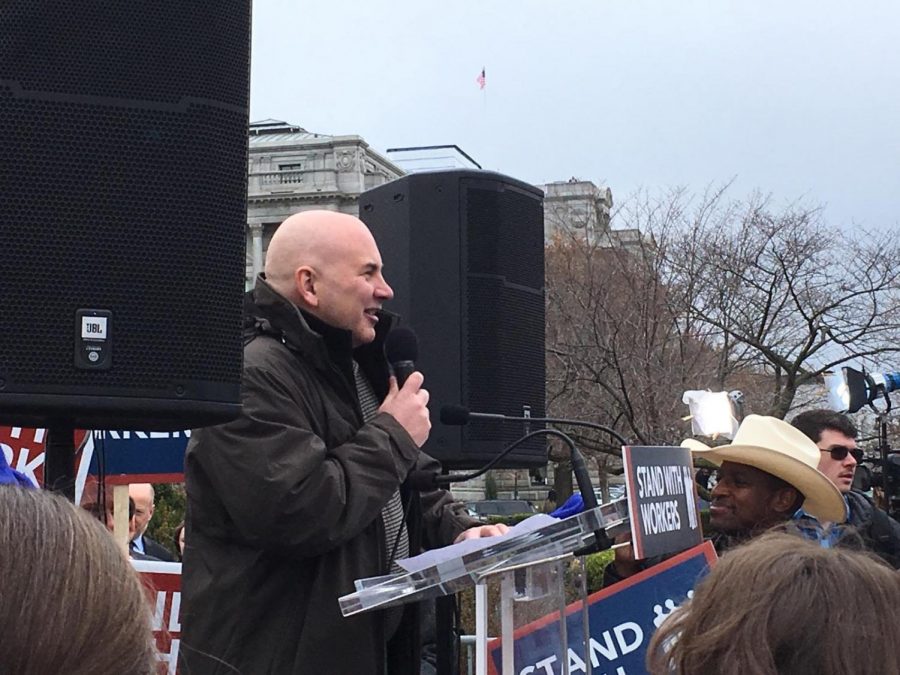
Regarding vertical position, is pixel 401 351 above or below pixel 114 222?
below

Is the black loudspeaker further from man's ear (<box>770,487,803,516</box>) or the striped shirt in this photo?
the striped shirt

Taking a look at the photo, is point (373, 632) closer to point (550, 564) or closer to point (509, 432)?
point (550, 564)

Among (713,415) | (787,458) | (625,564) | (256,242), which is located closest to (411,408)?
(625,564)

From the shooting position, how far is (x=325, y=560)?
327 centimetres

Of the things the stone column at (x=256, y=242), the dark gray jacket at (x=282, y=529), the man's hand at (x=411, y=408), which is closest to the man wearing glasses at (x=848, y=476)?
the man's hand at (x=411, y=408)

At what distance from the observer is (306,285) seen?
3.62 meters

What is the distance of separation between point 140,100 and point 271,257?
3.46 ft

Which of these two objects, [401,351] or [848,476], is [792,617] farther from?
[848,476]

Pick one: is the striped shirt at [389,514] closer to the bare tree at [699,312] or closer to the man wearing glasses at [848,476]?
the man wearing glasses at [848,476]

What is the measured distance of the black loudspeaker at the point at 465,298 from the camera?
479cm

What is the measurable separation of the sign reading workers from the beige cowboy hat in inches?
45.9

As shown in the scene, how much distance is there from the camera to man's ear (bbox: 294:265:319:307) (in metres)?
3.61

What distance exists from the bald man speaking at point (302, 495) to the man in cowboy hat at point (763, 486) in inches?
56.0

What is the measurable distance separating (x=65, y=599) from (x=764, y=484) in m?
3.77
